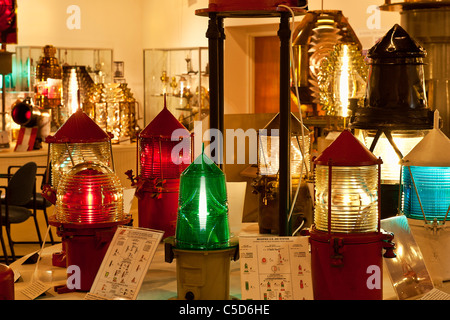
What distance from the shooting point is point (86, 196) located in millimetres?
2270

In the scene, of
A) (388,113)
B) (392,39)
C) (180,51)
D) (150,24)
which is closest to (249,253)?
(388,113)

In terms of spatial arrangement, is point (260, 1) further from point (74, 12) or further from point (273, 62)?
point (74, 12)

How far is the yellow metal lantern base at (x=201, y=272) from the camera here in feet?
6.35

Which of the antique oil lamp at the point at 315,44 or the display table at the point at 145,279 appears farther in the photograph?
the antique oil lamp at the point at 315,44

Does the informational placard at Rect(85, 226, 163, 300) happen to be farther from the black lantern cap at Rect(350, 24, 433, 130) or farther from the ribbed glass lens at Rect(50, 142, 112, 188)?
the black lantern cap at Rect(350, 24, 433, 130)

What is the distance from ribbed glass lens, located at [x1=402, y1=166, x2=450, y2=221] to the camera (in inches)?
88.7

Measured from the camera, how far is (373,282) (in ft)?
6.46

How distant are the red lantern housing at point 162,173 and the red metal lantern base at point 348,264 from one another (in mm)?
949

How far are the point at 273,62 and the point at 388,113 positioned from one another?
572 centimetres

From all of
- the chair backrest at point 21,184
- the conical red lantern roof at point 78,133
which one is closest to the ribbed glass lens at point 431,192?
the conical red lantern roof at point 78,133

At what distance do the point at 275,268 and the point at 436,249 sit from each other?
1.93ft

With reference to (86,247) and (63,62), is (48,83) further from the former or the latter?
(86,247)

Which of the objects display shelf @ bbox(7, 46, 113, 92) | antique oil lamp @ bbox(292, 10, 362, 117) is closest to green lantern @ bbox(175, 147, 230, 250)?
antique oil lamp @ bbox(292, 10, 362, 117)

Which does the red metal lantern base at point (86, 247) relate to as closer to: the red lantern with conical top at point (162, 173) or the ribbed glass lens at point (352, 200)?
the red lantern with conical top at point (162, 173)
